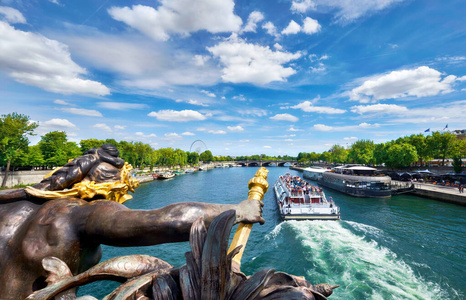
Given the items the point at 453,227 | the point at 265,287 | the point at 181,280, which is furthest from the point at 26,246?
the point at 453,227

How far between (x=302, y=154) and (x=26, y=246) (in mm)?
163831

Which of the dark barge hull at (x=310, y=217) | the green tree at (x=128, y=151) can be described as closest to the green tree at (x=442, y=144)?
the dark barge hull at (x=310, y=217)

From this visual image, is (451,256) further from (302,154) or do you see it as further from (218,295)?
(302,154)

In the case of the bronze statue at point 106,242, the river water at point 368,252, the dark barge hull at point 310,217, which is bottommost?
the river water at point 368,252

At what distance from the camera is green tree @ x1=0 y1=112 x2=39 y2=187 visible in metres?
33.5

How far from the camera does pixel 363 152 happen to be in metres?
72.9

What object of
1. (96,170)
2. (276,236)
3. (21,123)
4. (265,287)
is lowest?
(276,236)

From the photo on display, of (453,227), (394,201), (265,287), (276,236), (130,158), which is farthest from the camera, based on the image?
(130,158)

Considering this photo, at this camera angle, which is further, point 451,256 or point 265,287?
point 451,256

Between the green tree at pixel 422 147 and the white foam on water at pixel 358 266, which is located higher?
the green tree at pixel 422 147

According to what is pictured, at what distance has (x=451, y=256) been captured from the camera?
15.3 metres

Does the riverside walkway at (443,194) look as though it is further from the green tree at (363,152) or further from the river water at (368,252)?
the green tree at (363,152)

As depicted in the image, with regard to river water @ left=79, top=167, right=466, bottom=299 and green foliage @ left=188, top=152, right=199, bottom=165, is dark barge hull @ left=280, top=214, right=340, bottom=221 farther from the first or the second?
green foliage @ left=188, top=152, right=199, bottom=165

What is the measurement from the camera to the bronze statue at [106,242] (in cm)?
161
